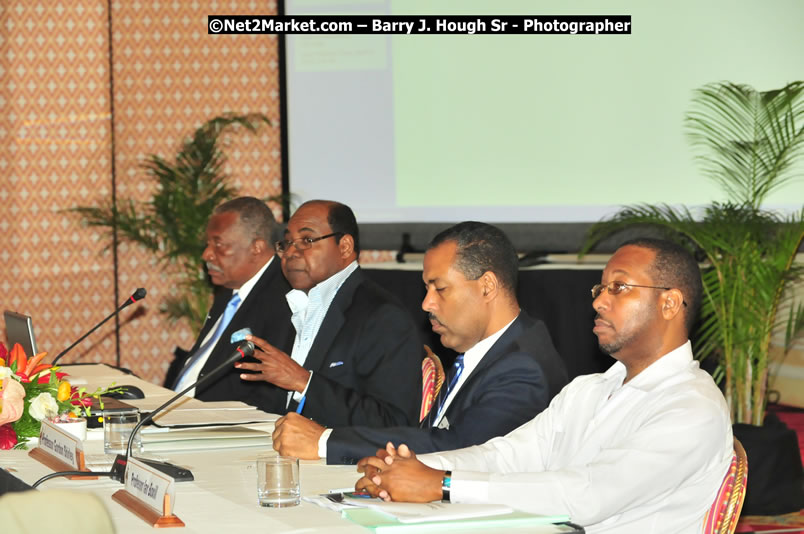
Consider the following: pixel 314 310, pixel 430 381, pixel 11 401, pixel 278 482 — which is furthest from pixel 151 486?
pixel 314 310

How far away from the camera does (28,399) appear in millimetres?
2996

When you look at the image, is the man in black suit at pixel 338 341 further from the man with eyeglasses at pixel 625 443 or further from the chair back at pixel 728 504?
the chair back at pixel 728 504

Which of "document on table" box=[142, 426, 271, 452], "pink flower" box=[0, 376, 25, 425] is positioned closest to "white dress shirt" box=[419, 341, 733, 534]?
"document on table" box=[142, 426, 271, 452]

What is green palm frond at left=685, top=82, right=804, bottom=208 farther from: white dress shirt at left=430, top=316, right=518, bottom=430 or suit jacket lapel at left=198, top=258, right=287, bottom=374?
white dress shirt at left=430, top=316, right=518, bottom=430

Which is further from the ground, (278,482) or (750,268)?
(750,268)

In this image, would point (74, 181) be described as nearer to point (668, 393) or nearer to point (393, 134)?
point (393, 134)

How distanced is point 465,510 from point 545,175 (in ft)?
14.8

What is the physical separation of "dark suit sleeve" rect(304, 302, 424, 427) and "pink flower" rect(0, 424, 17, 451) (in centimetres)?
83

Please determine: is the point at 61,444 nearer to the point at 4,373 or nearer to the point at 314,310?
the point at 4,373

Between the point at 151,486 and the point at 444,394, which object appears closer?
the point at 151,486

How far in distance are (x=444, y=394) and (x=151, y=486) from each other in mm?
1075

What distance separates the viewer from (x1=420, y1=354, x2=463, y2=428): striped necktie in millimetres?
2990

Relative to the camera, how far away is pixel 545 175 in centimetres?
Answer: 646

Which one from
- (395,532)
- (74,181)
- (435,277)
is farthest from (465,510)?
(74,181)
